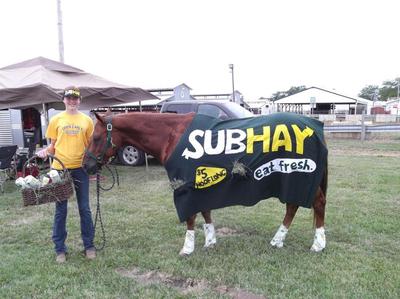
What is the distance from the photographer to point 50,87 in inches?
301

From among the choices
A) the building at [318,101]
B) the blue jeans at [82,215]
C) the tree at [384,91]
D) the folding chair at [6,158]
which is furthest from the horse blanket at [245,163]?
the tree at [384,91]

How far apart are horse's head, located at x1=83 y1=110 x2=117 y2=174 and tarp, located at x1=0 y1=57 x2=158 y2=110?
3911 mm

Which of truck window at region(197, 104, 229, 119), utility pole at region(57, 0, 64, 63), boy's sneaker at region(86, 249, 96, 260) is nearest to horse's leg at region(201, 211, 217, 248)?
boy's sneaker at region(86, 249, 96, 260)

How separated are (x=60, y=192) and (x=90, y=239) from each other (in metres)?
0.71

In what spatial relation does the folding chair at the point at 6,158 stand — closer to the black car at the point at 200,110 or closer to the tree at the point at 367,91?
the black car at the point at 200,110

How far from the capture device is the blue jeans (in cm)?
405

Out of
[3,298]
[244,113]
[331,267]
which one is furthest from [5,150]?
[331,267]

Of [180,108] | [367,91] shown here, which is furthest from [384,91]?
[180,108]

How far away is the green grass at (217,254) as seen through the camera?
3.54 m

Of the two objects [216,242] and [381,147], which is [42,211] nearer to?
[216,242]

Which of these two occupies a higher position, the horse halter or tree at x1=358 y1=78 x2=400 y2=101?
tree at x1=358 y1=78 x2=400 y2=101

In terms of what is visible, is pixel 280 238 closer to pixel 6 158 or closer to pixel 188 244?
pixel 188 244

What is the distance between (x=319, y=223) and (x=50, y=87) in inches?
225

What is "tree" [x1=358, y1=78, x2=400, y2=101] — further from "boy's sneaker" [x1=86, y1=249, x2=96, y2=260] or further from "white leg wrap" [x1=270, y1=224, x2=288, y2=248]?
"boy's sneaker" [x1=86, y1=249, x2=96, y2=260]
